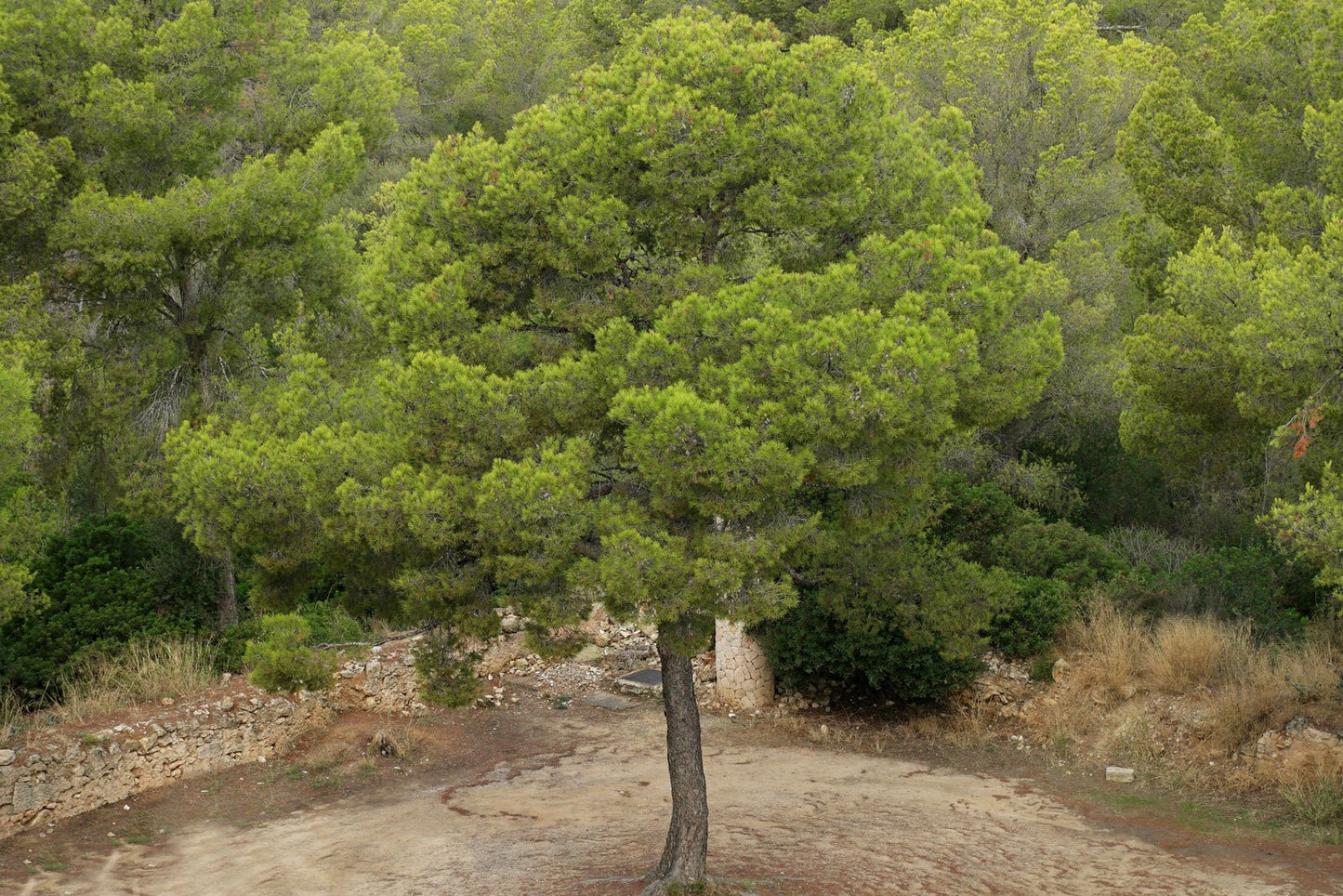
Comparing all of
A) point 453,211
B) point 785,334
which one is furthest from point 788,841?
point 453,211

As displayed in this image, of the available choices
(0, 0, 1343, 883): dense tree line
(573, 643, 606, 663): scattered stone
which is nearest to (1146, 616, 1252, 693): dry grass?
(0, 0, 1343, 883): dense tree line

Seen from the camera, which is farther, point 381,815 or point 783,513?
point 381,815

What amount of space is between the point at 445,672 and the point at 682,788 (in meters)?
2.05

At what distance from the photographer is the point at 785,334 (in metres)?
7.92

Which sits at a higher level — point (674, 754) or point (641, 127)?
point (641, 127)

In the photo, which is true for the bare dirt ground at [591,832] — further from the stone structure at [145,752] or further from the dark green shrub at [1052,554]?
the dark green shrub at [1052,554]

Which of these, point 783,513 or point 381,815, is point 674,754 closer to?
point 783,513

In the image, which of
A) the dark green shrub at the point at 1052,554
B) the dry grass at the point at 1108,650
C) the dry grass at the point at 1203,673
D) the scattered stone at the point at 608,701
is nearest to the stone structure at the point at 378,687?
the scattered stone at the point at 608,701

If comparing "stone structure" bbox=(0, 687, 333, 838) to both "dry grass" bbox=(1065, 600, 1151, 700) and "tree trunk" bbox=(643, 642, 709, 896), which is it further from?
"dry grass" bbox=(1065, 600, 1151, 700)

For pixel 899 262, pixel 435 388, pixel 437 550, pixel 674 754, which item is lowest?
pixel 674 754

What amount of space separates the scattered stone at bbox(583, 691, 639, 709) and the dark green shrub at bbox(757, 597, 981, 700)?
7.64 feet

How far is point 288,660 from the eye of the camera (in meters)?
8.84

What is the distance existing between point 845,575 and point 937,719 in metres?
4.78

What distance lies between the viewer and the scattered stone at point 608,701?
16.4 meters
